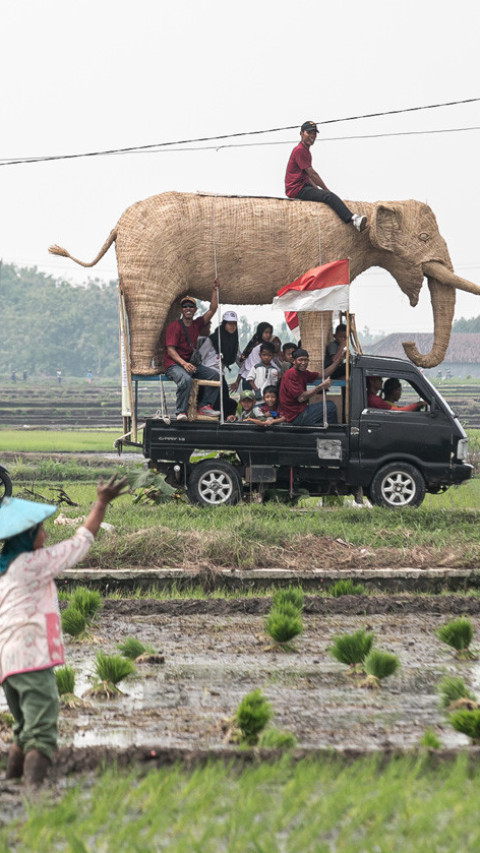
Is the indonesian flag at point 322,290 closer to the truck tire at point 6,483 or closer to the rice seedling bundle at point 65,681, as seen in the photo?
the truck tire at point 6,483

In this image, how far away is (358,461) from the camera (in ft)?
49.6

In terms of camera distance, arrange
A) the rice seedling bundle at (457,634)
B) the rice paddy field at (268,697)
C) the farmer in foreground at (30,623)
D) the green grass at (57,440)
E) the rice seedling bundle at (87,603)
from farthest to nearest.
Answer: the green grass at (57,440) → the rice seedling bundle at (87,603) → the rice seedling bundle at (457,634) → the farmer in foreground at (30,623) → the rice paddy field at (268,697)

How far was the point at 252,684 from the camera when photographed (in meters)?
7.93

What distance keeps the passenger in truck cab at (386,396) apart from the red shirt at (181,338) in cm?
214


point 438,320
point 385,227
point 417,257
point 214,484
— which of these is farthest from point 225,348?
point 438,320

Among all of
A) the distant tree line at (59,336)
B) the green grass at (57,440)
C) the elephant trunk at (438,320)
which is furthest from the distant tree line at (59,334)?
the elephant trunk at (438,320)

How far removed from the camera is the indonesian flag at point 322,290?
1489 centimetres

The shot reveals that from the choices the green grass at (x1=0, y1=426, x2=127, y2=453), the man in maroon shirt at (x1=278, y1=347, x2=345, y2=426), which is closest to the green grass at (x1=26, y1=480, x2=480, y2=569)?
the man in maroon shirt at (x1=278, y1=347, x2=345, y2=426)

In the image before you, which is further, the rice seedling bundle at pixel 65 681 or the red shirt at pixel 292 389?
the red shirt at pixel 292 389

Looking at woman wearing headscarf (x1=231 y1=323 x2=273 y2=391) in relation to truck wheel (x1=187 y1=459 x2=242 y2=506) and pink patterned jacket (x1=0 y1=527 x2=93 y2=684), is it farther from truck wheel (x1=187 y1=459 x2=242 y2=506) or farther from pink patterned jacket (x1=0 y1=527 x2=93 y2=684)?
pink patterned jacket (x1=0 y1=527 x2=93 y2=684)

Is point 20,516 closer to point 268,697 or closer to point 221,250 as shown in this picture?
point 268,697

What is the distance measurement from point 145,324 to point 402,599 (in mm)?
5777

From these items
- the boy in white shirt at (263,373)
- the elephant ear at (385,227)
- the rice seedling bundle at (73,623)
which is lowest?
the rice seedling bundle at (73,623)

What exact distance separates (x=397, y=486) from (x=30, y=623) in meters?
9.78
